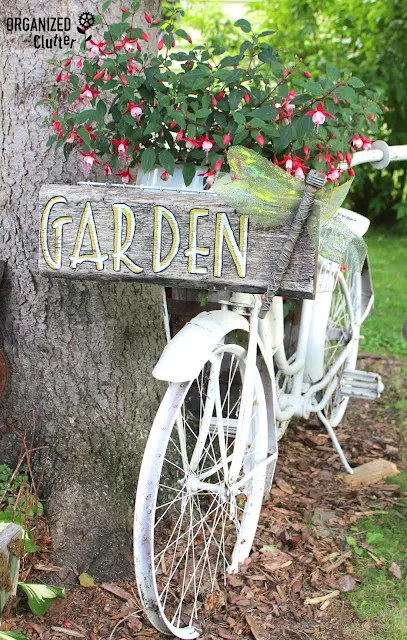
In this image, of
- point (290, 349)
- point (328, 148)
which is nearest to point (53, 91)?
point (328, 148)

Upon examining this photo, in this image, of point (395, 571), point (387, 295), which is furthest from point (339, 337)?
point (387, 295)

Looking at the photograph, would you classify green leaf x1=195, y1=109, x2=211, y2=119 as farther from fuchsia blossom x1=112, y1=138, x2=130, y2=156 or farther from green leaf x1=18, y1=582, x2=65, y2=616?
green leaf x1=18, y1=582, x2=65, y2=616

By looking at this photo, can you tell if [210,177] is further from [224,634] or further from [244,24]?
[224,634]

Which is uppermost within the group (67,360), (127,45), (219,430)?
(127,45)

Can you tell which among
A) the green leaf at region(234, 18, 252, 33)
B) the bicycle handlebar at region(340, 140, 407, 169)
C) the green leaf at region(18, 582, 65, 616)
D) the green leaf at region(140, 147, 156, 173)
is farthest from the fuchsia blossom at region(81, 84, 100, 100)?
the green leaf at region(18, 582, 65, 616)

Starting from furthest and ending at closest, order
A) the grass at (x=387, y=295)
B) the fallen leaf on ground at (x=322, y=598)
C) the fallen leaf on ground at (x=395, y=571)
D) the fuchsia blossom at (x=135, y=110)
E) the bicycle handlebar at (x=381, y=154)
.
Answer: the grass at (x=387, y=295), the bicycle handlebar at (x=381, y=154), the fallen leaf on ground at (x=395, y=571), the fallen leaf on ground at (x=322, y=598), the fuchsia blossom at (x=135, y=110)

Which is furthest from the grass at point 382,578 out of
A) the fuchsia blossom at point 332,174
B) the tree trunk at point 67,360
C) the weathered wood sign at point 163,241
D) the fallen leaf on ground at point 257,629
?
the fuchsia blossom at point 332,174

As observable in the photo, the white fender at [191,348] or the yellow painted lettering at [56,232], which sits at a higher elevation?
the yellow painted lettering at [56,232]

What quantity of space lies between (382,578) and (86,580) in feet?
3.52

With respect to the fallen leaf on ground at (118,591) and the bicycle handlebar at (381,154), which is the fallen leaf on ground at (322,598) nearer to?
the fallen leaf on ground at (118,591)

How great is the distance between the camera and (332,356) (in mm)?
4094

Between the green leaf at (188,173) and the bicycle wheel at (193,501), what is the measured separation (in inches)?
20.2

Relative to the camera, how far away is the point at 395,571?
2936mm

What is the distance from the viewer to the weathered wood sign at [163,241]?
2.11 metres
